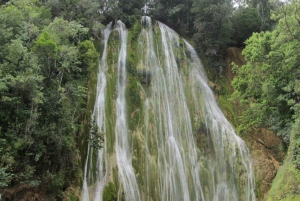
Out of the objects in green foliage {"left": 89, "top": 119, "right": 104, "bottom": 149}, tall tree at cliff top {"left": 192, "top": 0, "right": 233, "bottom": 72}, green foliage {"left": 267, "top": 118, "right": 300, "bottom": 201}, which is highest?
tall tree at cliff top {"left": 192, "top": 0, "right": 233, "bottom": 72}

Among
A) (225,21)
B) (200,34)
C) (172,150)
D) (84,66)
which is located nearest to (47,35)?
(84,66)

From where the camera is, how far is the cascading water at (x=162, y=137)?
13983 mm

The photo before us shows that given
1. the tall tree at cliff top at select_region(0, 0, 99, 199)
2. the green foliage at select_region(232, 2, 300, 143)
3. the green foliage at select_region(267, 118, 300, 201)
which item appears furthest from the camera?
the green foliage at select_region(232, 2, 300, 143)

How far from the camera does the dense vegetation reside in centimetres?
1062

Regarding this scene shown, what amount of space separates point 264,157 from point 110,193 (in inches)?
354

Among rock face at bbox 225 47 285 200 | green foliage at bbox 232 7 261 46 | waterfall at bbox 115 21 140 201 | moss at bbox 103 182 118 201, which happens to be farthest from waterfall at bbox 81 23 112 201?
green foliage at bbox 232 7 261 46

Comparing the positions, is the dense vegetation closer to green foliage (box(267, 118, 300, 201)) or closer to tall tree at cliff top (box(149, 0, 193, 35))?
green foliage (box(267, 118, 300, 201))

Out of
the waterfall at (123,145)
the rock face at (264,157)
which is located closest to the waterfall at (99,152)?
the waterfall at (123,145)

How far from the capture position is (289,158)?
12.0 meters

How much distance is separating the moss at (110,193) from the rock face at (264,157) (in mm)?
7302

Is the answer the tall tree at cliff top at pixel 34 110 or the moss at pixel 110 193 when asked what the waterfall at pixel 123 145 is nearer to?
the moss at pixel 110 193

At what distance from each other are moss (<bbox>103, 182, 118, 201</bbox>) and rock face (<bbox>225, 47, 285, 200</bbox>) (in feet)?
24.0

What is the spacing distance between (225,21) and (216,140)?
10762 mm

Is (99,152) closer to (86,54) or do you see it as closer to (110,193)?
(110,193)
